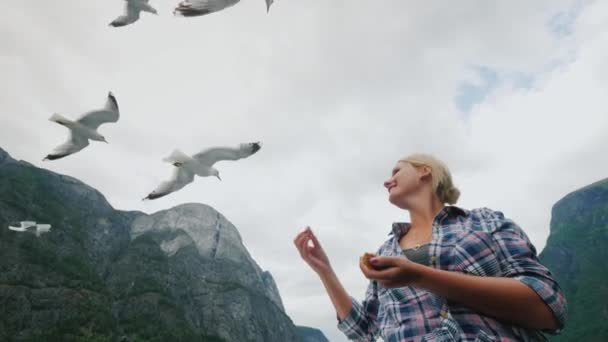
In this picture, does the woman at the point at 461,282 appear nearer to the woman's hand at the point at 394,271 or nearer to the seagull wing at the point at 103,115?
the woman's hand at the point at 394,271

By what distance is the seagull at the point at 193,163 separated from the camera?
8.17m

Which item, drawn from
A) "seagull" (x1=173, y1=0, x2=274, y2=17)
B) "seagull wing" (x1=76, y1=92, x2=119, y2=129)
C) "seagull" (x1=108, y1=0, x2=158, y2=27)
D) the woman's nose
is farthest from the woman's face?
"seagull" (x1=108, y1=0, x2=158, y2=27)

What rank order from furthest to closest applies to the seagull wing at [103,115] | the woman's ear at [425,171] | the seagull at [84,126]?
the seagull wing at [103,115] < the seagull at [84,126] < the woman's ear at [425,171]

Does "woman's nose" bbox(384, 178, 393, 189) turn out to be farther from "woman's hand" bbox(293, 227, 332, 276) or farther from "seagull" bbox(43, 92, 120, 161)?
"seagull" bbox(43, 92, 120, 161)

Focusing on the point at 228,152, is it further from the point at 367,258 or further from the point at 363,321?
the point at 367,258

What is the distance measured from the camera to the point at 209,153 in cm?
838

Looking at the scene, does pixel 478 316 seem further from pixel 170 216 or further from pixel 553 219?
pixel 553 219

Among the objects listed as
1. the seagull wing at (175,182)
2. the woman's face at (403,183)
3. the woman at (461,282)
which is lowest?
the woman at (461,282)

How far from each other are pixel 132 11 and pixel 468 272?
1427 cm

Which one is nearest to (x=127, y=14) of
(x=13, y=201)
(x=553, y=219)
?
(x=13, y=201)

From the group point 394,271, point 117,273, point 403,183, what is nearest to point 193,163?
point 403,183

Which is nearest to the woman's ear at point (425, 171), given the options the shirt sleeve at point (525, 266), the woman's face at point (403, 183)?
the woman's face at point (403, 183)

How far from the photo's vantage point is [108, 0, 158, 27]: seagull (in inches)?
526

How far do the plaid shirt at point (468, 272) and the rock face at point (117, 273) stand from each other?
8344 cm
